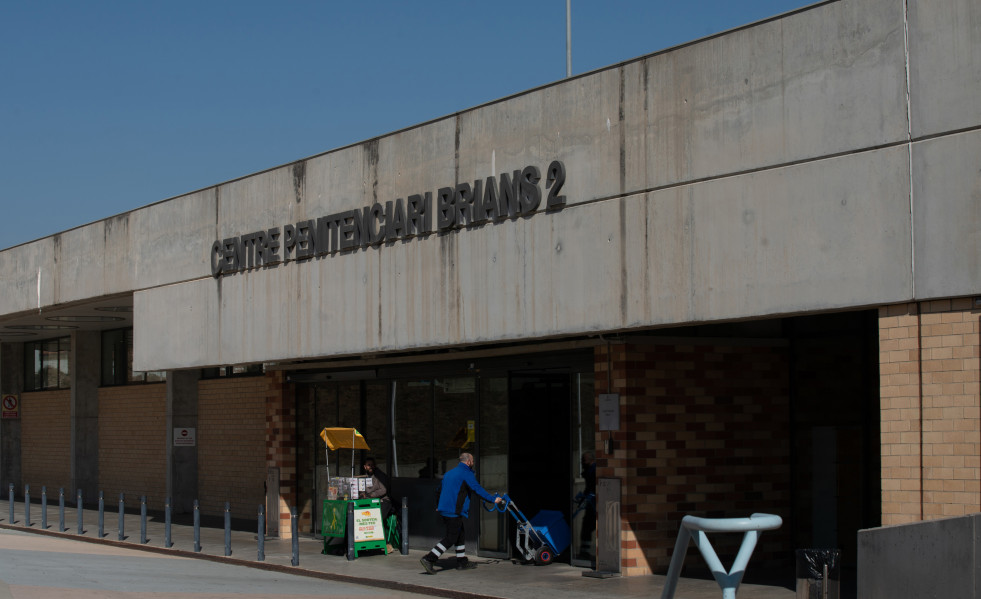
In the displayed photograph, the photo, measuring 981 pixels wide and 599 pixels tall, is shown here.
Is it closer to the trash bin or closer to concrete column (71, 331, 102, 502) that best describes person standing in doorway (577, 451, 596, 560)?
the trash bin

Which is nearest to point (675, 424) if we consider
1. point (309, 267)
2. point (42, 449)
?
point (309, 267)

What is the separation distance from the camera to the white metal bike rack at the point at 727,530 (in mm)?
6141

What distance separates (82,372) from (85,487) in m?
3.36

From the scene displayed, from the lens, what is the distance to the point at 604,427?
1603cm

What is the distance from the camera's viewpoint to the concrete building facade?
38.8ft

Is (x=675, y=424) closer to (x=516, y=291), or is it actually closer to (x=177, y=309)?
(x=516, y=291)

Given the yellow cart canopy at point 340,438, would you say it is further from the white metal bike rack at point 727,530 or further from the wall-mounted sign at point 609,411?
the white metal bike rack at point 727,530

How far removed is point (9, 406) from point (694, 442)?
92.6ft

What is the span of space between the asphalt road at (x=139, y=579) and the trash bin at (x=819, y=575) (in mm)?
5925

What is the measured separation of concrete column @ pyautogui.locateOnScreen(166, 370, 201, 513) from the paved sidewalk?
4716 millimetres

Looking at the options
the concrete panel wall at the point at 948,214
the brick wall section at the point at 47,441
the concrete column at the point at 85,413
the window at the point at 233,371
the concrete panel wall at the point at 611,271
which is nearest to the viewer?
the concrete panel wall at the point at 948,214

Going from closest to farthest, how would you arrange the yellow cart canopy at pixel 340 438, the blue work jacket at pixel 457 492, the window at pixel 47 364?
the blue work jacket at pixel 457 492, the yellow cart canopy at pixel 340 438, the window at pixel 47 364

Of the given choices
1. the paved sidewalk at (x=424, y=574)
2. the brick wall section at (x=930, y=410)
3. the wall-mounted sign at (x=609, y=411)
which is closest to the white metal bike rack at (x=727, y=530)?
the brick wall section at (x=930, y=410)

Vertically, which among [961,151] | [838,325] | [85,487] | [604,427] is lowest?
[85,487]
